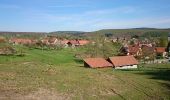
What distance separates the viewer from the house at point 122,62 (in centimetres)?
6392

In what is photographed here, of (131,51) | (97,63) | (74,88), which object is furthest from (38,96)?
(131,51)

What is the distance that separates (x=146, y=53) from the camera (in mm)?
87188

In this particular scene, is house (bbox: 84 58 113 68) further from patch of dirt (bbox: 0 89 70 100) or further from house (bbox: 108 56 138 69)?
patch of dirt (bbox: 0 89 70 100)

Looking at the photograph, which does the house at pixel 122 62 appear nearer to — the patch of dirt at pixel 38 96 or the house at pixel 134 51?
the house at pixel 134 51

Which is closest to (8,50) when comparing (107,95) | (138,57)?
(138,57)

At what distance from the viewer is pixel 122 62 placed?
6569 centimetres

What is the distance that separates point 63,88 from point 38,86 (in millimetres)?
3315

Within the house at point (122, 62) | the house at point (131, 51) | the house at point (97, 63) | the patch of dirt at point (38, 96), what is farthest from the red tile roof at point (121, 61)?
the patch of dirt at point (38, 96)

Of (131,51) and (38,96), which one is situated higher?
(38,96)

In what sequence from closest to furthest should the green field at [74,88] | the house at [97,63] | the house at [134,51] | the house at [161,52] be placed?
1. the green field at [74,88]
2. the house at [97,63]
3. the house at [134,51]
4. the house at [161,52]

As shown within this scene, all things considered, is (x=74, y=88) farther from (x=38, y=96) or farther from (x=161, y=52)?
(x=161, y=52)

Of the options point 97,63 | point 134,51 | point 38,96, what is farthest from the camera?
point 134,51

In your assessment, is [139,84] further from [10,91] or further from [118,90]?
[10,91]

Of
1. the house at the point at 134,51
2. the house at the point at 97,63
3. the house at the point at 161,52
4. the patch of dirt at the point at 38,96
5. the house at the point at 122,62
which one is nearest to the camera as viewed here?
the patch of dirt at the point at 38,96
